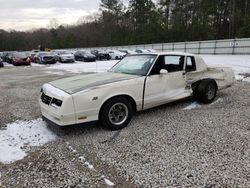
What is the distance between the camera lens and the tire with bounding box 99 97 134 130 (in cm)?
486

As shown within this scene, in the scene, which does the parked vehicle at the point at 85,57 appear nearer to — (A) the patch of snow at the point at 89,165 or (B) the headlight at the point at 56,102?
(B) the headlight at the point at 56,102

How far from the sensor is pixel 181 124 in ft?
17.4


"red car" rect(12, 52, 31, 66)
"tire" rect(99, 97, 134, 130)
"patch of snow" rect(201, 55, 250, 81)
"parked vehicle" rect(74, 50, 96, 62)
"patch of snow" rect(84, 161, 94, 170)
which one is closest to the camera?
"patch of snow" rect(84, 161, 94, 170)

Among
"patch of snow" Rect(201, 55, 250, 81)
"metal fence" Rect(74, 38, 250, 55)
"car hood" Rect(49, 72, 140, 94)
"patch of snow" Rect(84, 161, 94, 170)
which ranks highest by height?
"metal fence" Rect(74, 38, 250, 55)

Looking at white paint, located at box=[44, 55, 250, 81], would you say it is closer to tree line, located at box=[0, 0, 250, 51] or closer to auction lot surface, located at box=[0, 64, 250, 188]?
auction lot surface, located at box=[0, 64, 250, 188]

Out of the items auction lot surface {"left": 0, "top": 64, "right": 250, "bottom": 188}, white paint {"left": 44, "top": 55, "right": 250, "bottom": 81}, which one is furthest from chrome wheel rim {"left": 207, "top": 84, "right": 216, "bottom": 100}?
white paint {"left": 44, "top": 55, "right": 250, "bottom": 81}

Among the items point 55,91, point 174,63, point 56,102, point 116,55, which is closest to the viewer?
point 56,102

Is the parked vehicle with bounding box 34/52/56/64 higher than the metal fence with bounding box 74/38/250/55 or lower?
lower

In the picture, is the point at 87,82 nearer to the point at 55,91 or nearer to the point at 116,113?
the point at 55,91

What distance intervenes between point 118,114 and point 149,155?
139cm

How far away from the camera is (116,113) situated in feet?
16.8

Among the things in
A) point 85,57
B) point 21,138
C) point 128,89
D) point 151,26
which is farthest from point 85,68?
point 151,26

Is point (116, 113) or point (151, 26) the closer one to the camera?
point (116, 113)

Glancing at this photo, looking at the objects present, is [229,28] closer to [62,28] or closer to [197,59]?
[197,59]
